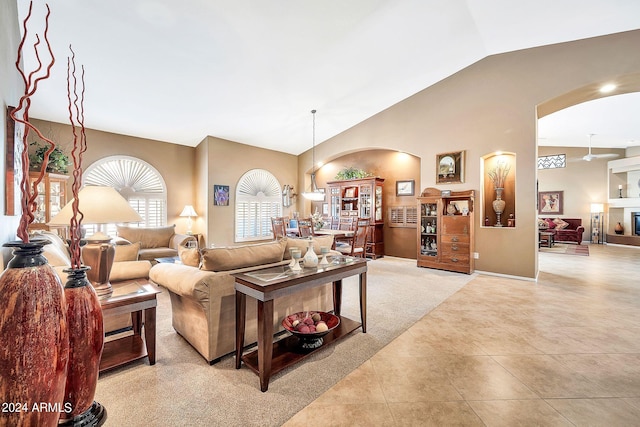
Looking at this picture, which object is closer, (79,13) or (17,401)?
(17,401)

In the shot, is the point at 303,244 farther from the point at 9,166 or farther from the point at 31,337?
the point at 9,166

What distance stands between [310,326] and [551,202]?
12.5 meters

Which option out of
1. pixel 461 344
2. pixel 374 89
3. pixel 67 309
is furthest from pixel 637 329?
pixel 374 89

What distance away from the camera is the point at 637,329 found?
9.71 ft

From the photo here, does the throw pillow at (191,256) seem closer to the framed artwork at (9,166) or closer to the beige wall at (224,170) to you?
the framed artwork at (9,166)

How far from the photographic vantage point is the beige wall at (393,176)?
6902 millimetres

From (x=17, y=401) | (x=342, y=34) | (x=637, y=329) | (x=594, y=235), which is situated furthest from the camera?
(x=594, y=235)

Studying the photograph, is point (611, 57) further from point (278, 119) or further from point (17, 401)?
point (17, 401)

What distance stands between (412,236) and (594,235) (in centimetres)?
813

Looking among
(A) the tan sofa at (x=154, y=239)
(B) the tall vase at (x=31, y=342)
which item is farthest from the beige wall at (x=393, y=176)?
(B) the tall vase at (x=31, y=342)

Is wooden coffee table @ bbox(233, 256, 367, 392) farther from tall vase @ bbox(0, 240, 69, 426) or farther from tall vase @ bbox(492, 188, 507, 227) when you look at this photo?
tall vase @ bbox(492, 188, 507, 227)

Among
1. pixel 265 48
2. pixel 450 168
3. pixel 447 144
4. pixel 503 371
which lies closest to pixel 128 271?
pixel 265 48

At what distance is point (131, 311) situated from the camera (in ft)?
7.23

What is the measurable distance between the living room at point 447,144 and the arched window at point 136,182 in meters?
0.15
